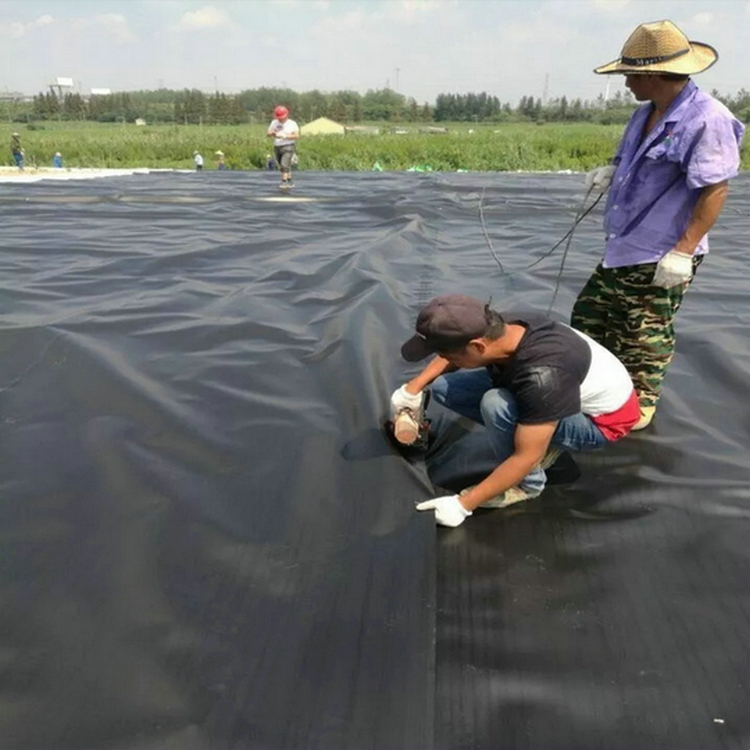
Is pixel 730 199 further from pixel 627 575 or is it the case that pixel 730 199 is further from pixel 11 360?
pixel 11 360

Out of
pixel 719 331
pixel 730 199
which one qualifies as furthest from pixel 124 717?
pixel 730 199

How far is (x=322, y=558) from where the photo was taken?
1492 millimetres

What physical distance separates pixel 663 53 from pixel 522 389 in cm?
116

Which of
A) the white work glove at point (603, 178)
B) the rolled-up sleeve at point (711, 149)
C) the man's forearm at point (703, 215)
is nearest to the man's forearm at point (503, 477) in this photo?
the man's forearm at point (703, 215)

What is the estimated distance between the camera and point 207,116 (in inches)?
2438

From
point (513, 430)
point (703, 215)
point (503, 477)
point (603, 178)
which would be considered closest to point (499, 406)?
point (513, 430)

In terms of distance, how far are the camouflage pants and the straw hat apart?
606 millimetres

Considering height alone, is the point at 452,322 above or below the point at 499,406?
above

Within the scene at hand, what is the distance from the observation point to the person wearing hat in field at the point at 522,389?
1.50m

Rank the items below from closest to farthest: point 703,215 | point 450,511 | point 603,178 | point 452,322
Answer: point 452,322 < point 450,511 < point 703,215 < point 603,178

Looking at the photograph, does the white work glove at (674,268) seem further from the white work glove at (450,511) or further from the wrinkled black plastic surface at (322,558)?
the white work glove at (450,511)

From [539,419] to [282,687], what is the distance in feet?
2.89

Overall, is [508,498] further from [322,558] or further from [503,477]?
[322,558]

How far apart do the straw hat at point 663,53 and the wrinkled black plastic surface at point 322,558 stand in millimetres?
1209
